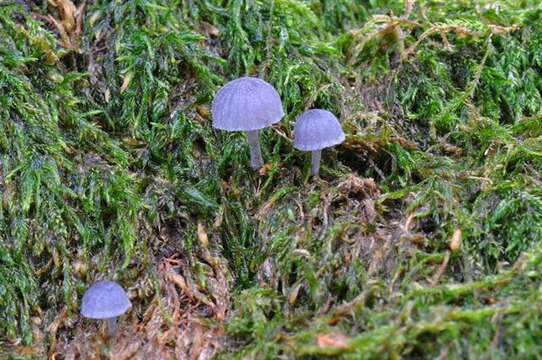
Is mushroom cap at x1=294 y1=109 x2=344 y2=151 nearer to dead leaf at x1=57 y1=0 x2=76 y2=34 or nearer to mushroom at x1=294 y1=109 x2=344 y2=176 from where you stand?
mushroom at x1=294 y1=109 x2=344 y2=176

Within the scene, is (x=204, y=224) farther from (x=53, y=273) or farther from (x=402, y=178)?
(x=402, y=178)

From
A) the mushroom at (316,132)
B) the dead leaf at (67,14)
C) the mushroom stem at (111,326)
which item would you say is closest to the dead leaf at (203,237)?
the mushroom stem at (111,326)

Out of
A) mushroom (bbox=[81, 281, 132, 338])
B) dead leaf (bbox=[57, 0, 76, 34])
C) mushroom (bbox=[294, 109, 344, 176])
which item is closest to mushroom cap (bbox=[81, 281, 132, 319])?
mushroom (bbox=[81, 281, 132, 338])

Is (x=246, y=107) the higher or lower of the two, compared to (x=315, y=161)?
higher

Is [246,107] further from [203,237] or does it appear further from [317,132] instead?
[203,237]

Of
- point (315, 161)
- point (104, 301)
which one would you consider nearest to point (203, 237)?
point (104, 301)

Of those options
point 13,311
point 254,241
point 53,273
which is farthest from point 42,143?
point 254,241

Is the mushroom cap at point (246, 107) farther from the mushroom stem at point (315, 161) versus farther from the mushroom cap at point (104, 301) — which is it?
the mushroom cap at point (104, 301)
